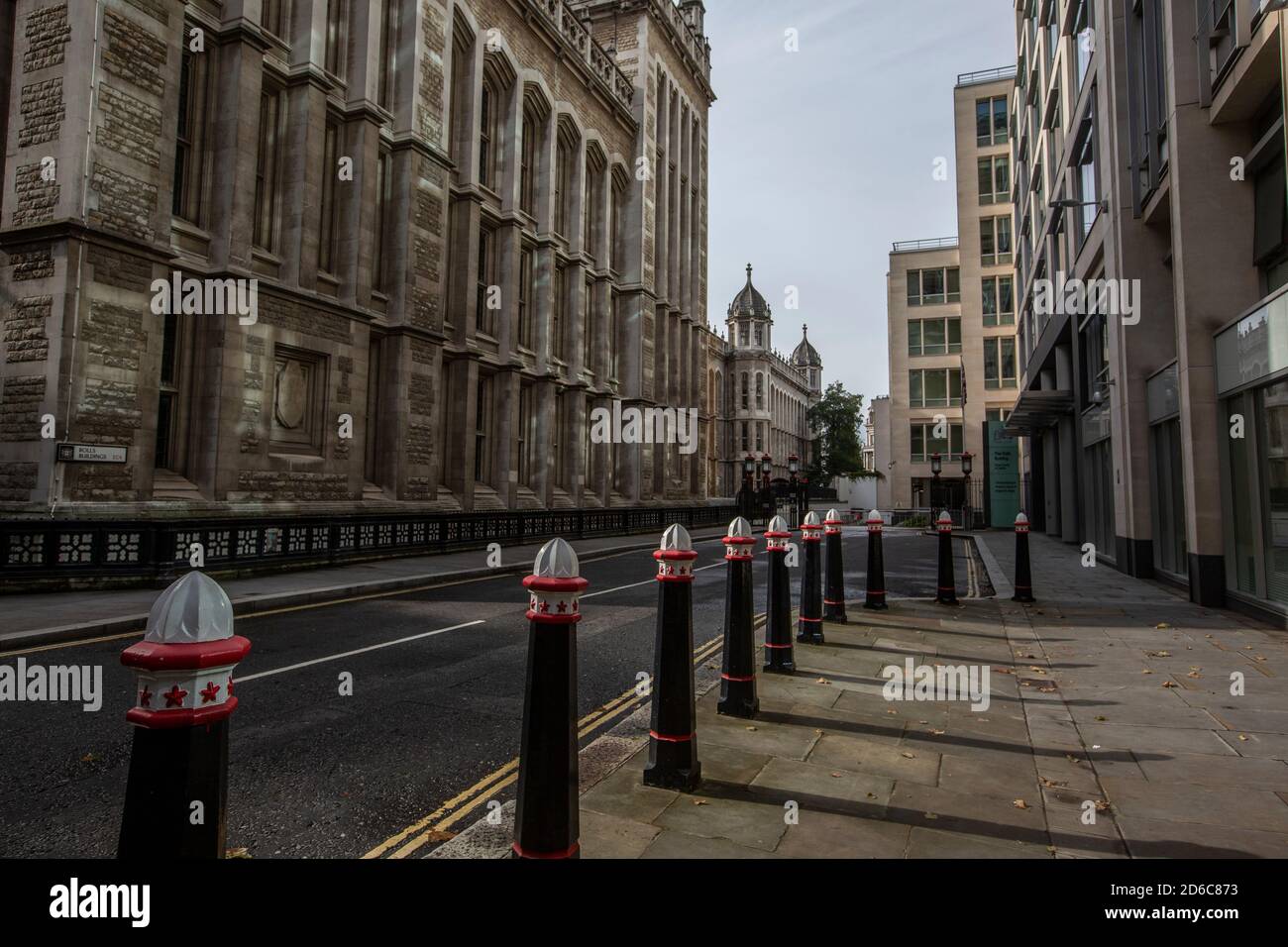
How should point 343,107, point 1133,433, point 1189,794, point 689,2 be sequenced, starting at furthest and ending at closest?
1. point 689,2
2. point 343,107
3. point 1133,433
4. point 1189,794

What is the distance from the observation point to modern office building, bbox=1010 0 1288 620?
905 centimetres

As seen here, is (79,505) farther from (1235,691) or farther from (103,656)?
(1235,691)

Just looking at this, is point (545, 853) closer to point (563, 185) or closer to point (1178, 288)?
point (1178, 288)

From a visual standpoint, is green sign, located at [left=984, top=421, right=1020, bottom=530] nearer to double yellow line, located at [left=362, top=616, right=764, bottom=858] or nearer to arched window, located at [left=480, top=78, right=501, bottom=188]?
arched window, located at [left=480, top=78, right=501, bottom=188]

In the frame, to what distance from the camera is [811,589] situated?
734 cm

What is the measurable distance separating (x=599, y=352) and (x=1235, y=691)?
2864 cm

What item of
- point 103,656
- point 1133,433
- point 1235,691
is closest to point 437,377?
point 103,656

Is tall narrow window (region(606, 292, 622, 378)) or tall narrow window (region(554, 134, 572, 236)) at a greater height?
tall narrow window (region(554, 134, 572, 236))

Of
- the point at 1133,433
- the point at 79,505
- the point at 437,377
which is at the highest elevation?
the point at 437,377

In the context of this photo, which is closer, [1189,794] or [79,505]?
[1189,794]

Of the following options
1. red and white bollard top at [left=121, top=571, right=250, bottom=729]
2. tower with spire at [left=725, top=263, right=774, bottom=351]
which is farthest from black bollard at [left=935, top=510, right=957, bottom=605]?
tower with spire at [left=725, top=263, right=774, bottom=351]

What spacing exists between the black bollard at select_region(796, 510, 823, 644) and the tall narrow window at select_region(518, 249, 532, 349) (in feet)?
Result: 72.0

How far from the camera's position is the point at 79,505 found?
39.3ft

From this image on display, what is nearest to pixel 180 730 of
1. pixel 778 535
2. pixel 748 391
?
pixel 778 535
